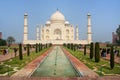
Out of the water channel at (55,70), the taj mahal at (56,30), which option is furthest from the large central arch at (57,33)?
the water channel at (55,70)

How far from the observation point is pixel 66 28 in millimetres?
48688

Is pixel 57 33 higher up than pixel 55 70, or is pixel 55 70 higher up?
pixel 57 33

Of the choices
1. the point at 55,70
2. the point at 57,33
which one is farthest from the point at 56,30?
the point at 55,70

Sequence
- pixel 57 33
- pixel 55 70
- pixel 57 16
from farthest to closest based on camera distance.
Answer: pixel 57 33 < pixel 57 16 < pixel 55 70

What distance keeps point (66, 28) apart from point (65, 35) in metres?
1.35

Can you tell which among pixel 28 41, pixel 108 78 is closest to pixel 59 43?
pixel 28 41

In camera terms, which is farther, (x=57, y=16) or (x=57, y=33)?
(x=57, y=33)

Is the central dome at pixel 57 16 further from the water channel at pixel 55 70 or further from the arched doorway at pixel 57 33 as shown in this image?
the water channel at pixel 55 70

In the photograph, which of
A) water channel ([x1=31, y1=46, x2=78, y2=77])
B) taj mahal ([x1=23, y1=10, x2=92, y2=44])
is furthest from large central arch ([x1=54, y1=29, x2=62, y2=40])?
water channel ([x1=31, y1=46, x2=78, y2=77])

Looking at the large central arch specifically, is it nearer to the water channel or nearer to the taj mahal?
the taj mahal

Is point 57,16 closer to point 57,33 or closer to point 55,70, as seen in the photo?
point 57,33

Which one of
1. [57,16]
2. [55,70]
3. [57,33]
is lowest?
[55,70]

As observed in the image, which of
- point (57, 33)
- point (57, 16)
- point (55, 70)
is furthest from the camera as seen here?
point (57, 33)

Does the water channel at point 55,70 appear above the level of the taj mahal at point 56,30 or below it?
below
